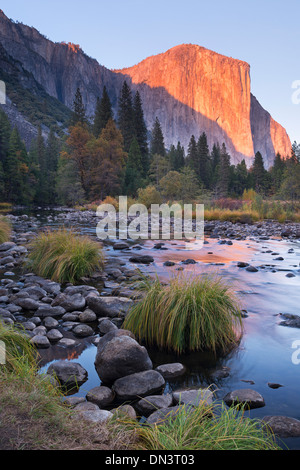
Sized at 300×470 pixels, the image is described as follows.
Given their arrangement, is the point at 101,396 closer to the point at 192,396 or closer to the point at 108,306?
the point at 192,396

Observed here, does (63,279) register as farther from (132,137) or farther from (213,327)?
(132,137)

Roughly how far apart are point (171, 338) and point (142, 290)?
1022 mm

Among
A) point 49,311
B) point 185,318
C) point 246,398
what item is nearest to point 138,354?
point 185,318

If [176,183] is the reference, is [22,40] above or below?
above

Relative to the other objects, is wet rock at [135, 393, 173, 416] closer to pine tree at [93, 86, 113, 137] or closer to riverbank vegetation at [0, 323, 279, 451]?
riverbank vegetation at [0, 323, 279, 451]

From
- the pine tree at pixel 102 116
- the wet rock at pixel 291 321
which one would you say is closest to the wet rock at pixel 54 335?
the wet rock at pixel 291 321

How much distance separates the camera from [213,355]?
12.1 feet

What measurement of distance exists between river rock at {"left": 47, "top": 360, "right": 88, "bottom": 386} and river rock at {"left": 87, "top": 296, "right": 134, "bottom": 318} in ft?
5.01

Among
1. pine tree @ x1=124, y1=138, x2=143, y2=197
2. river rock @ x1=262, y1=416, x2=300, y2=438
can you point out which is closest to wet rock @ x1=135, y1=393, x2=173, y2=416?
river rock @ x1=262, y1=416, x2=300, y2=438

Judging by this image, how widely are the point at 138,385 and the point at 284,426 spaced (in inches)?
49.3

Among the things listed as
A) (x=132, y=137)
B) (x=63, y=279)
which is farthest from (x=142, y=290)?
(x=132, y=137)

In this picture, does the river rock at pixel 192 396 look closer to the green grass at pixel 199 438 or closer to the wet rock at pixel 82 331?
the green grass at pixel 199 438

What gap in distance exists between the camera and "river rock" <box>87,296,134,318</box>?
4.72 metres

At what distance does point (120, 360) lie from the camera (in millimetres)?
3082
